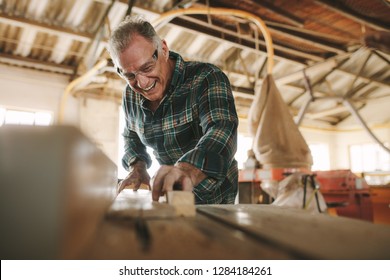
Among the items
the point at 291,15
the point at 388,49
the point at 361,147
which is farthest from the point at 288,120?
Result: the point at 361,147

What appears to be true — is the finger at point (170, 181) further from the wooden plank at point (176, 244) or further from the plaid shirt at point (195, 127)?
the wooden plank at point (176, 244)

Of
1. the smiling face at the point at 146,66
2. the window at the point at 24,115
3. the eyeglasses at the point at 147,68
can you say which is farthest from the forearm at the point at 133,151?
the window at the point at 24,115

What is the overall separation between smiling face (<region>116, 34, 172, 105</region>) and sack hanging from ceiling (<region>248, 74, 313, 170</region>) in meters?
1.59

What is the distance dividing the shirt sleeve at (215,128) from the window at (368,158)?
31.8 feet

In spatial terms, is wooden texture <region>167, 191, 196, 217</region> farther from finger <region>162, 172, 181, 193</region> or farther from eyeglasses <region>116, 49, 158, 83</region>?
eyeglasses <region>116, 49, 158, 83</region>

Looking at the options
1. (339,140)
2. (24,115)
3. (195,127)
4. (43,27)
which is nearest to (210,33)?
(43,27)

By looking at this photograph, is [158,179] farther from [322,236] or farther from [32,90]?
[32,90]

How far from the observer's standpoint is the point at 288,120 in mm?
3105

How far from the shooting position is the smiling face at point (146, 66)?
1.59m

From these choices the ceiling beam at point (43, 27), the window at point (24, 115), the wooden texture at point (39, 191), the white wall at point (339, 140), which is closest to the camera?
the wooden texture at point (39, 191)

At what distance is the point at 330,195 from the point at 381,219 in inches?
46.1

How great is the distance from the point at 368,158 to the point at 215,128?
34.0 feet

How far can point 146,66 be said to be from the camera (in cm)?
162

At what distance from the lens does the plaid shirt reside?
1390 millimetres
